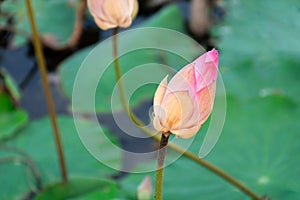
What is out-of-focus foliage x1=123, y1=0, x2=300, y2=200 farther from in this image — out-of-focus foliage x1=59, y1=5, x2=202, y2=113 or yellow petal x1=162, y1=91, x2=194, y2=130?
yellow petal x1=162, y1=91, x2=194, y2=130

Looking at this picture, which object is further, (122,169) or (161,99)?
(122,169)

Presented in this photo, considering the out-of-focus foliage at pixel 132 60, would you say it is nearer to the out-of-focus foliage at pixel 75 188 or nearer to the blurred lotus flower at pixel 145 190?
the out-of-focus foliage at pixel 75 188

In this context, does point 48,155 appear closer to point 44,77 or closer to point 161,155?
point 44,77

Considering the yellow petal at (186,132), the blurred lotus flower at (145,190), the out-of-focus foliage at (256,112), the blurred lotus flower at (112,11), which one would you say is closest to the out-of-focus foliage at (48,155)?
the out-of-focus foliage at (256,112)

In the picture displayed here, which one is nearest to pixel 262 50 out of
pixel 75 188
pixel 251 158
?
pixel 251 158

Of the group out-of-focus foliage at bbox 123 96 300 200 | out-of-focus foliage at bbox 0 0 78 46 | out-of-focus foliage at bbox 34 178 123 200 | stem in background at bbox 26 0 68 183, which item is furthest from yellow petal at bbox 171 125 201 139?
out-of-focus foliage at bbox 0 0 78 46

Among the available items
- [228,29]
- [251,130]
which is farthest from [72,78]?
[251,130]

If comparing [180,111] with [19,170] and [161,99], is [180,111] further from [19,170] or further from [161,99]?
[19,170]
